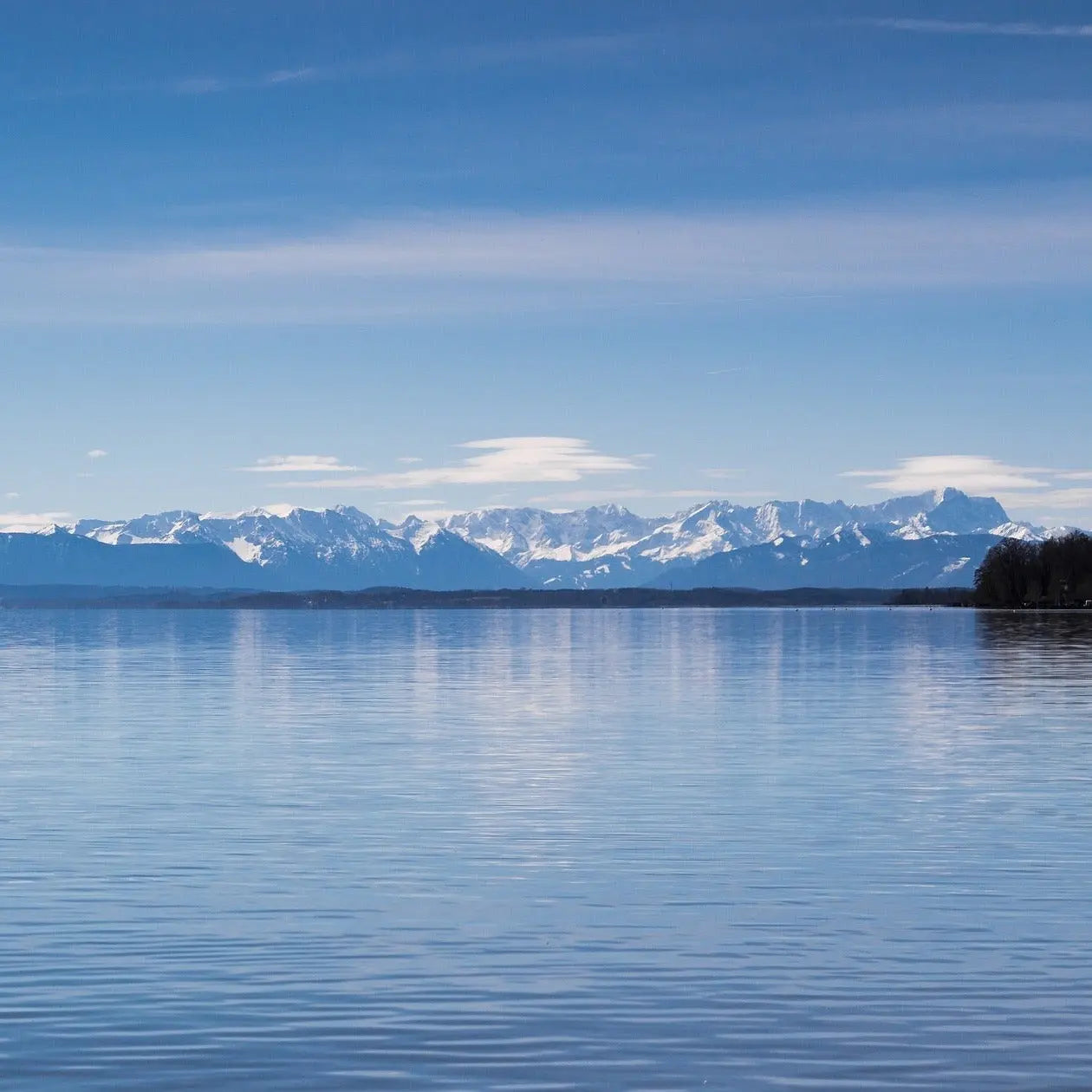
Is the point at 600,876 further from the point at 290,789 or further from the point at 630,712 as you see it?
the point at 630,712

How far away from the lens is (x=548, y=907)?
30.0 metres

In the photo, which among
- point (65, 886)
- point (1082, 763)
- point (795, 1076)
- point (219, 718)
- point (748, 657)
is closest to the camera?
point (795, 1076)

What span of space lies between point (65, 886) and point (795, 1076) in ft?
56.0

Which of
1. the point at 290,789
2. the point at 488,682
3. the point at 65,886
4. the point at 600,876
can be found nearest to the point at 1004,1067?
the point at 600,876

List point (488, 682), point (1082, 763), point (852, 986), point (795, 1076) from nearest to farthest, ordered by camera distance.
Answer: point (795, 1076) < point (852, 986) < point (1082, 763) < point (488, 682)

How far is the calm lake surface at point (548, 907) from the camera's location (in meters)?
20.8

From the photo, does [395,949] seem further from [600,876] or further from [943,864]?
[943,864]

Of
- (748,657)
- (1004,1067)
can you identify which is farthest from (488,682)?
(1004,1067)

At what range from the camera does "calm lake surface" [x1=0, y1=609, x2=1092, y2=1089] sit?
20.8 m

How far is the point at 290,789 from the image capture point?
4844 cm

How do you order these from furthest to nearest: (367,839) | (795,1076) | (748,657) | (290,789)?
(748,657) → (290,789) → (367,839) → (795,1076)

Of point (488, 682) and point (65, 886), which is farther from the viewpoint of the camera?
point (488, 682)

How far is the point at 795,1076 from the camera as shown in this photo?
19.7 meters

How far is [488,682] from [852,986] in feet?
290
